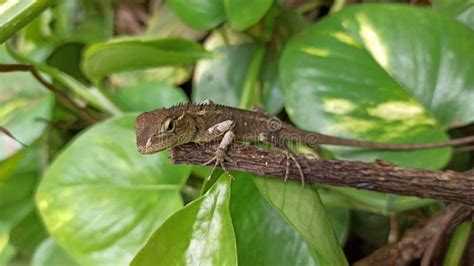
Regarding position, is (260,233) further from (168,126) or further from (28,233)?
(28,233)

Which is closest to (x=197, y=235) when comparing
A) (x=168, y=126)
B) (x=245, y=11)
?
(x=168, y=126)

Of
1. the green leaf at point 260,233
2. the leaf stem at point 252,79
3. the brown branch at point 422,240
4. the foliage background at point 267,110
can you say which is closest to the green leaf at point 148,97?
the foliage background at point 267,110

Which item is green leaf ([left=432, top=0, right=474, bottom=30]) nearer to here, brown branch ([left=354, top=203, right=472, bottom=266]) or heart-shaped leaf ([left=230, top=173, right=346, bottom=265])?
brown branch ([left=354, top=203, right=472, bottom=266])

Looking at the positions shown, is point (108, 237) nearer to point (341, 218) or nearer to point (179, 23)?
point (341, 218)

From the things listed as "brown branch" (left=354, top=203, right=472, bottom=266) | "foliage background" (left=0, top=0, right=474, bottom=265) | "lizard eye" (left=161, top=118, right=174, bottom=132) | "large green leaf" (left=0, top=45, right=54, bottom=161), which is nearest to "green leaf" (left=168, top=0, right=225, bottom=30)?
"foliage background" (left=0, top=0, right=474, bottom=265)

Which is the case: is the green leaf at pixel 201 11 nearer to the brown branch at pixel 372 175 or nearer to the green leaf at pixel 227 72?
the green leaf at pixel 227 72

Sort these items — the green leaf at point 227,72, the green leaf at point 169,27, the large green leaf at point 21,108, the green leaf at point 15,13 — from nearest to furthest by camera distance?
the green leaf at point 15,13
the large green leaf at point 21,108
the green leaf at point 227,72
the green leaf at point 169,27
